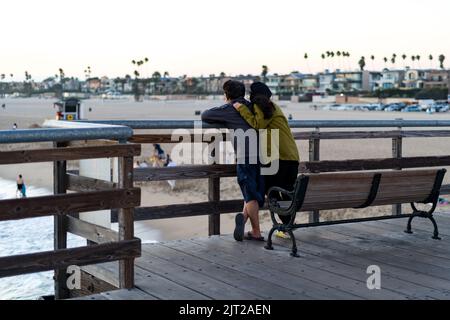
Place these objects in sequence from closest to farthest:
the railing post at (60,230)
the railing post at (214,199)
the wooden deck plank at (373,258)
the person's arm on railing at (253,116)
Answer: the wooden deck plank at (373,258)
the railing post at (60,230)
the person's arm on railing at (253,116)
the railing post at (214,199)

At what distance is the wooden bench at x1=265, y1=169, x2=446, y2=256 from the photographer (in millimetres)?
5570

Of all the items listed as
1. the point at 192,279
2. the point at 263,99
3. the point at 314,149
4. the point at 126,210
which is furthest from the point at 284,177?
the point at 126,210

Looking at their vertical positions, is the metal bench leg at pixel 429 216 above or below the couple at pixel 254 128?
below

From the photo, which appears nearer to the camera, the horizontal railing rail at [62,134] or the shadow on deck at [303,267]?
the horizontal railing rail at [62,134]

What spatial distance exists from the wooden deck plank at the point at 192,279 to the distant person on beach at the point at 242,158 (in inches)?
36.9

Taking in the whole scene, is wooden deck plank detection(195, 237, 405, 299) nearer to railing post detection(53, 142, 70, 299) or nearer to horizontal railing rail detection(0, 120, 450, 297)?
horizontal railing rail detection(0, 120, 450, 297)

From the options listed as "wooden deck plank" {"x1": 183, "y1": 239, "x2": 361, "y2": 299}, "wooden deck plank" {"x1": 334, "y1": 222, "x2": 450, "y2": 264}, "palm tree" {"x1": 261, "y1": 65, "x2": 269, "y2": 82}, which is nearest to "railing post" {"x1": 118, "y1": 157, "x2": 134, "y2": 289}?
"wooden deck plank" {"x1": 183, "y1": 239, "x2": 361, "y2": 299}

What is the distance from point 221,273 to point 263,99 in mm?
1567

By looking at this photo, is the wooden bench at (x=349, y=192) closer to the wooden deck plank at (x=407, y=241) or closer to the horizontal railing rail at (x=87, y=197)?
the wooden deck plank at (x=407, y=241)

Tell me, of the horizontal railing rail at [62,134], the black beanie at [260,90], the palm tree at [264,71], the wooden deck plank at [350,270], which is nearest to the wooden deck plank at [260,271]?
the wooden deck plank at [350,270]

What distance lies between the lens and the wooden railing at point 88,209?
13.3 ft
